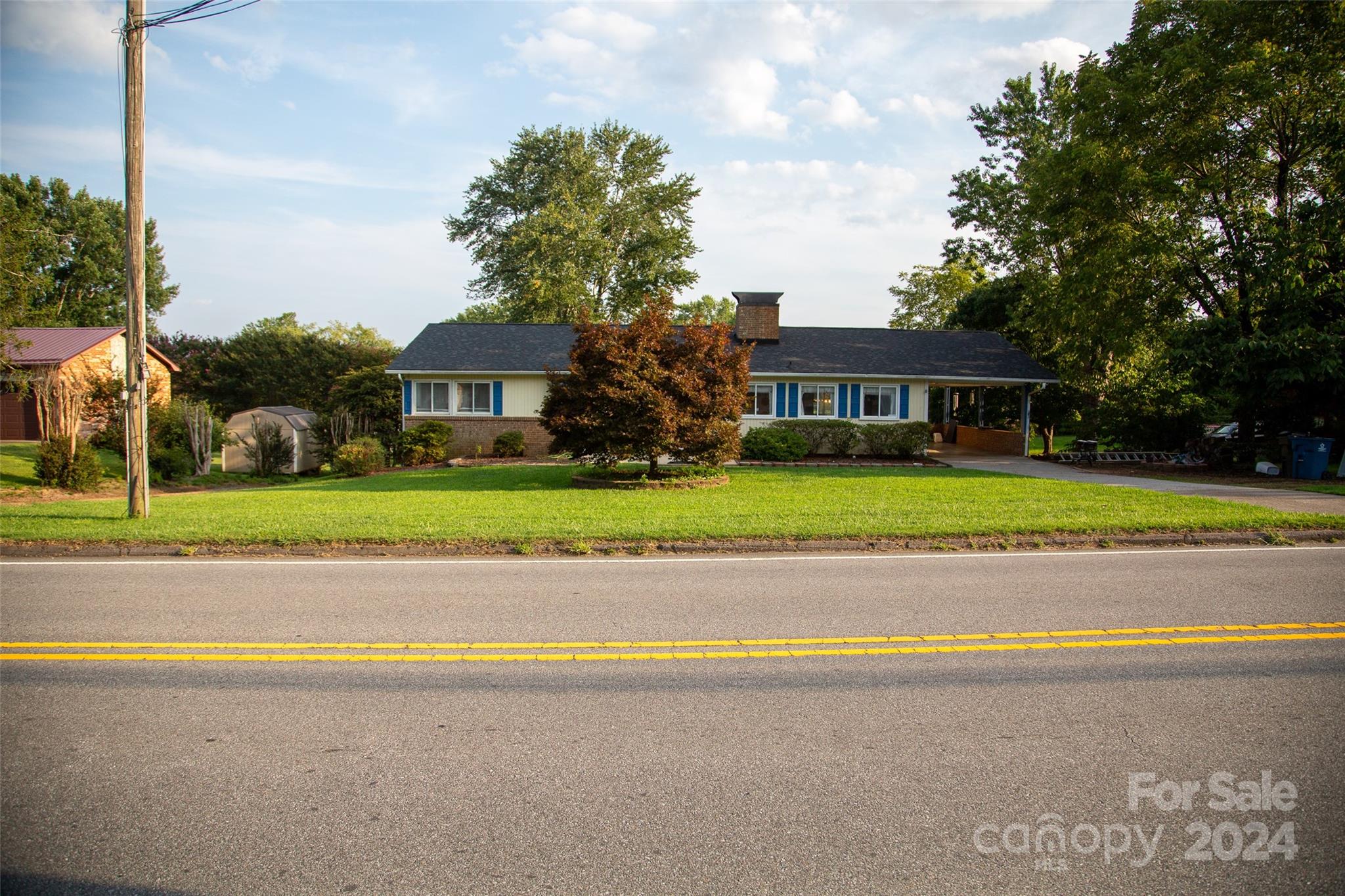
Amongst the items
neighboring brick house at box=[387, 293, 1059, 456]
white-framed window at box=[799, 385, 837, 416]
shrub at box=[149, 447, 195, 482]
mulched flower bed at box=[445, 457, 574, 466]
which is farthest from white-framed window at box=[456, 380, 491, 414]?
white-framed window at box=[799, 385, 837, 416]

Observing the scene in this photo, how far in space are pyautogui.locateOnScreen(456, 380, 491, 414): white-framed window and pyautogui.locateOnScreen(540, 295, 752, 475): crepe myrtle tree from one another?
10328mm

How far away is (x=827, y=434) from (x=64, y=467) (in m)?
20.9

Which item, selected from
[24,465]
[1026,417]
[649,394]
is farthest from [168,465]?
[1026,417]

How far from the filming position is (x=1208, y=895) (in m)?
3.13

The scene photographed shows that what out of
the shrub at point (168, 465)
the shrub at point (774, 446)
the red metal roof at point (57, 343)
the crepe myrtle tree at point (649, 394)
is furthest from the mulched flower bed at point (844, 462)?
the red metal roof at point (57, 343)

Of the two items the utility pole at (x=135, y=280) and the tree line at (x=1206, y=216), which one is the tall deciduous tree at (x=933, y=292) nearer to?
the tree line at (x=1206, y=216)

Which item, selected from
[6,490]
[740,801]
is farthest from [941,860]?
[6,490]

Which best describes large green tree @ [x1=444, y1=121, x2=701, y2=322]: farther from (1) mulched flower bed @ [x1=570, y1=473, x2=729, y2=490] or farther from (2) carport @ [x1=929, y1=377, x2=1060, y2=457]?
(1) mulched flower bed @ [x1=570, y1=473, x2=729, y2=490]

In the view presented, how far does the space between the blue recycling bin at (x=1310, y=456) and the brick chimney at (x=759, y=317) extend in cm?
1615

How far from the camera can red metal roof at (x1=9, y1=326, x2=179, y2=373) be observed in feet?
91.2

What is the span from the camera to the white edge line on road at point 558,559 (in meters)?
9.68

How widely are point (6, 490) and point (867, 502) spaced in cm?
1864

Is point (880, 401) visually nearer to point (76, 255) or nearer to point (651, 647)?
point (651, 647)

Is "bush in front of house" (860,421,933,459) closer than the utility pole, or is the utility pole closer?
the utility pole
